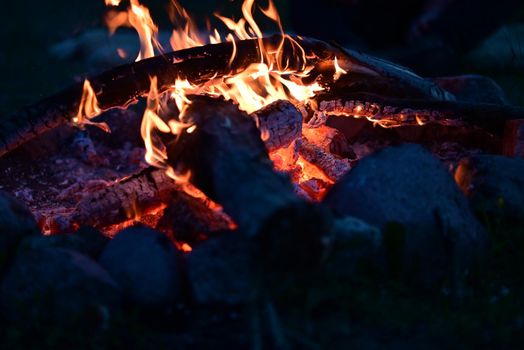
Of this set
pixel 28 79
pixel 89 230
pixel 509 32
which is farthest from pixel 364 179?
pixel 509 32

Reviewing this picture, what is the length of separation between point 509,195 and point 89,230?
2.00 m

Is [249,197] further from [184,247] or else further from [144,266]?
[184,247]

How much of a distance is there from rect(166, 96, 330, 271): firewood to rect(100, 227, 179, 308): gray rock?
1.08 feet

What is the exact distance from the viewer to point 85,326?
2.45m

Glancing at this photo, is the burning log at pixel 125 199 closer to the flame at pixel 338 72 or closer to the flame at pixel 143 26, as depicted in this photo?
the flame at pixel 143 26

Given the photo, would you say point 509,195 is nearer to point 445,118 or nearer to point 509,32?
point 445,118

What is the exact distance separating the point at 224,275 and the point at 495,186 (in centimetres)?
141

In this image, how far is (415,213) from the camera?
282cm

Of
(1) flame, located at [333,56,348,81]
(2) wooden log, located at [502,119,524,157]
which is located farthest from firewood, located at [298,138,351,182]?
(2) wooden log, located at [502,119,524,157]

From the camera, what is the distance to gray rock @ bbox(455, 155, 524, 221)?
306cm

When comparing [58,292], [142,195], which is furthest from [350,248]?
[142,195]

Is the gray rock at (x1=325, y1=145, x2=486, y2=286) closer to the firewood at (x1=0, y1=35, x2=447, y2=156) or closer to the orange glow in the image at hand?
the orange glow

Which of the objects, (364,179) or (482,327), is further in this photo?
(364,179)

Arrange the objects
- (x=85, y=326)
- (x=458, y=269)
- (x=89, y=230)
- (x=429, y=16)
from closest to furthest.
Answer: (x=85, y=326), (x=458, y=269), (x=89, y=230), (x=429, y=16)
